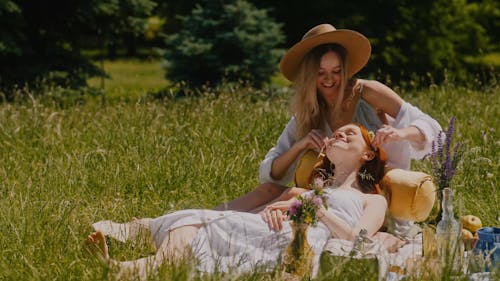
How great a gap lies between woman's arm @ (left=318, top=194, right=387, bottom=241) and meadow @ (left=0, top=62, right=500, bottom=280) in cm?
47

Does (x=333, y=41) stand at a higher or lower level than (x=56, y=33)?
higher

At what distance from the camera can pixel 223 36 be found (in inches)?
518

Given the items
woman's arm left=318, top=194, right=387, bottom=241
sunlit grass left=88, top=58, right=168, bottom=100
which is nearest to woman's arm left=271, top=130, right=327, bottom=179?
woman's arm left=318, top=194, right=387, bottom=241

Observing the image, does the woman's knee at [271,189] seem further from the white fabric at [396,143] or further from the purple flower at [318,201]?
the purple flower at [318,201]

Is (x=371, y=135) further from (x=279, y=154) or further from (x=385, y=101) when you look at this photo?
(x=279, y=154)

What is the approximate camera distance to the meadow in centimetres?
431

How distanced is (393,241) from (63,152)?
3.16 meters

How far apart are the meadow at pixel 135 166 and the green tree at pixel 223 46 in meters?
4.65

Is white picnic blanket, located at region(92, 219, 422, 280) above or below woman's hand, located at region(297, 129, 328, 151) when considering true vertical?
below

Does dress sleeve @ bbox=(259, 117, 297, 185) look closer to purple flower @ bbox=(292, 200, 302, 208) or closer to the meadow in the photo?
the meadow

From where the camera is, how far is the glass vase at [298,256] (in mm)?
3895

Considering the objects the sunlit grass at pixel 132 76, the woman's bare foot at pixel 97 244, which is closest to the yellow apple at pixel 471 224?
the woman's bare foot at pixel 97 244

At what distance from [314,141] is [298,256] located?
1.38 meters

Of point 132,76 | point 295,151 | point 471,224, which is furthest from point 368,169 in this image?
point 132,76
